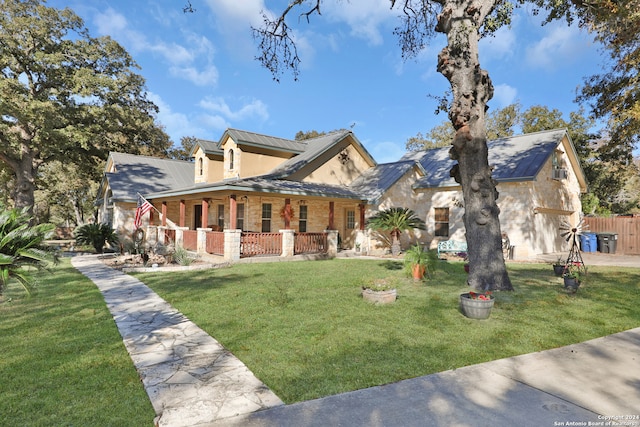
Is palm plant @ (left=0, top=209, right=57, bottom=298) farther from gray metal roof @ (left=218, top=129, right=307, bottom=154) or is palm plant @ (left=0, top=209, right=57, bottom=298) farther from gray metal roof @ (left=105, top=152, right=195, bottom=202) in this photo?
gray metal roof @ (left=105, top=152, right=195, bottom=202)

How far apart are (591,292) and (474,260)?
9.37 feet

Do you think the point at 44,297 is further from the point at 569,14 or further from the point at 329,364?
the point at 569,14

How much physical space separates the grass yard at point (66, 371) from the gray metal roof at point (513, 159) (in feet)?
53.4

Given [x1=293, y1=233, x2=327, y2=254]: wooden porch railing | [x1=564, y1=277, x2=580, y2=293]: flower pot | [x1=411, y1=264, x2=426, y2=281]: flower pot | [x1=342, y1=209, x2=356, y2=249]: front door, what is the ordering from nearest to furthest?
[x1=564, y1=277, x2=580, y2=293]: flower pot
[x1=411, y1=264, x2=426, y2=281]: flower pot
[x1=293, y1=233, x2=327, y2=254]: wooden porch railing
[x1=342, y1=209, x2=356, y2=249]: front door

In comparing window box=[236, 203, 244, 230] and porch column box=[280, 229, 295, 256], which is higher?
window box=[236, 203, 244, 230]

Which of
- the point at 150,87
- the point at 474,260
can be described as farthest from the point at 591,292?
the point at 150,87

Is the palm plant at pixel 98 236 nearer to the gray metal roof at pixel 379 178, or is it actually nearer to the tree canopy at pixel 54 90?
the tree canopy at pixel 54 90

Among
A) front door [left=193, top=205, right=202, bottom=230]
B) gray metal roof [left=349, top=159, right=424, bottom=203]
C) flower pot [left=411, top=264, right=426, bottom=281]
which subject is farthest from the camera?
front door [left=193, top=205, right=202, bottom=230]

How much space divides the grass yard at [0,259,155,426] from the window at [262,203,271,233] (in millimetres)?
10893

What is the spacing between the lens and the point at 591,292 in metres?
8.14

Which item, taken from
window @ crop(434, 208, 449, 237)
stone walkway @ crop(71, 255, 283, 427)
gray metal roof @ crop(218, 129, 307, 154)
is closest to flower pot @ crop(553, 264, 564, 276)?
window @ crop(434, 208, 449, 237)

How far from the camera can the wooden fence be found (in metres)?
17.7

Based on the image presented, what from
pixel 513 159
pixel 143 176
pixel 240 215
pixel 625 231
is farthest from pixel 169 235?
pixel 625 231

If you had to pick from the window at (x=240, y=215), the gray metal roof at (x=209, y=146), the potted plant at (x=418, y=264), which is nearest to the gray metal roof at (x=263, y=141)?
the gray metal roof at (x=209, y=146)
